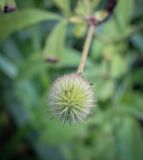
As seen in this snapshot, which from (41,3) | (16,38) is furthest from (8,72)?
(41,3)

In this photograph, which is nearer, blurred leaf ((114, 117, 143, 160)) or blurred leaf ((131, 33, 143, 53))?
blurred leaf ((114, 117, 143, 160))

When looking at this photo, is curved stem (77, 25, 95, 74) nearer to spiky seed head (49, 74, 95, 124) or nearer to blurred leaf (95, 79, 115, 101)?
spiky seed head (49, 74, 95, 124)

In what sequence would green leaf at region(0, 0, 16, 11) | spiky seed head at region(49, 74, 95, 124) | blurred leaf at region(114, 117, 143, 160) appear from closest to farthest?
1. spiky seed head at region(49, 74, 95, 124)
2. green leaf at region(0, 0, 16, 11)
3. blurred leaf at region(114, 117, 143, 160)

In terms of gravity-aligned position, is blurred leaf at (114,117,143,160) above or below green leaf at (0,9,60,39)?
below

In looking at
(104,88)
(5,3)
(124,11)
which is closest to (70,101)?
(5,3)

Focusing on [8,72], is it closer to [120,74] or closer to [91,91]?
[120,74]

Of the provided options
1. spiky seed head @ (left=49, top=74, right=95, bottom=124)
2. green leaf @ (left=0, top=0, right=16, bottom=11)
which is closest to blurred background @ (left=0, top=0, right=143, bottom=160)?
green leaf @ (left=0, top=0, right=16, bottom=11)
